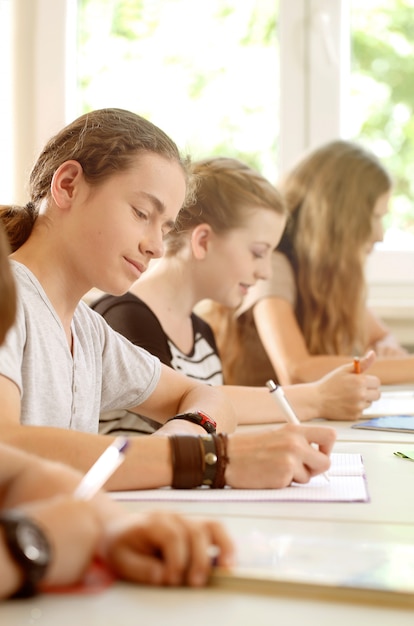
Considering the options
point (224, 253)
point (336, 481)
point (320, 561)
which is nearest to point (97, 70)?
point (224, 253)

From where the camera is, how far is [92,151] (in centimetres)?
130

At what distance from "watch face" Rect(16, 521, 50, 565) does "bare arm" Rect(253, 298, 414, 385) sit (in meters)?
1.75

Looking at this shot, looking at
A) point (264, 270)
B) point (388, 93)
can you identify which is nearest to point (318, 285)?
point (264, 270)

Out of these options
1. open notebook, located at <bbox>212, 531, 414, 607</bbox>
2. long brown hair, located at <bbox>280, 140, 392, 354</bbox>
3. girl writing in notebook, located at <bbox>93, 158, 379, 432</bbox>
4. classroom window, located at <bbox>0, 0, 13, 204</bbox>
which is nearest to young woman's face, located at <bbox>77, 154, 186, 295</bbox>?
girl writing in notebook, located at <bbox>93, 158, 379, 432</bbox>

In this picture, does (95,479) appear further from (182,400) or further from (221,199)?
(221,199)

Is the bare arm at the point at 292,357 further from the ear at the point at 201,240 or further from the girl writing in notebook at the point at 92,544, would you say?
the girl writing in notebook at the point at 92,544

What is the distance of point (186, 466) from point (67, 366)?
326 millimetres

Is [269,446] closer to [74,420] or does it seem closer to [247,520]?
[247,520]

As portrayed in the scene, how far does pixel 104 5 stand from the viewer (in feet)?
11.5

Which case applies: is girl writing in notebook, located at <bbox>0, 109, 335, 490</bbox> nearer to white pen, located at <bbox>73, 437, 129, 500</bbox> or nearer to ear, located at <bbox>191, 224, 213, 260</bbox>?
white pen, located at <bbox>73, 437, 129, 500</bbox>

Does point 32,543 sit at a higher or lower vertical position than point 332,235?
higher

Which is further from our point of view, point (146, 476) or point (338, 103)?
point (338, 103)

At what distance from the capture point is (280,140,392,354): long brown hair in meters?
2.56

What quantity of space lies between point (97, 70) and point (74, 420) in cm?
245
